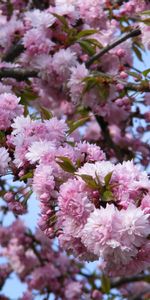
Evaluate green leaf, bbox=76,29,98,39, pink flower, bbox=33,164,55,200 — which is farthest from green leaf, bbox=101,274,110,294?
pink flower, bbox=33,164,55,200

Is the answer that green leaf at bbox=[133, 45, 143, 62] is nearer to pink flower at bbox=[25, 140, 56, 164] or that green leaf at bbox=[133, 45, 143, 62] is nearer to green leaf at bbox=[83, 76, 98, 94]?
green leaf at bbox=[83, 76, 98, 94]

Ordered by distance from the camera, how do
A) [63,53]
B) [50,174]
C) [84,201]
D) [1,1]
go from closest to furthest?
[84,201], [50,174], [63,53], [1,1]

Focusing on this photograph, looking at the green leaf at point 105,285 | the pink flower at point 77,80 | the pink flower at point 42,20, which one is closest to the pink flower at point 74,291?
the green leaf at point 105,285

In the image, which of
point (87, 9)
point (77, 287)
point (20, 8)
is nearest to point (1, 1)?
point (20, 8)

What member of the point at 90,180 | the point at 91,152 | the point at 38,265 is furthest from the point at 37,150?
the point at 38,265

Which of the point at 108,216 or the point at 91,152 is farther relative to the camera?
the point at 91,152

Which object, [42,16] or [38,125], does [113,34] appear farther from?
[38,125]

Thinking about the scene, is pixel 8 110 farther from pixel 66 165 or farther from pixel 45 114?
pixel 66 165

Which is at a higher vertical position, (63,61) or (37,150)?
(63,61)
